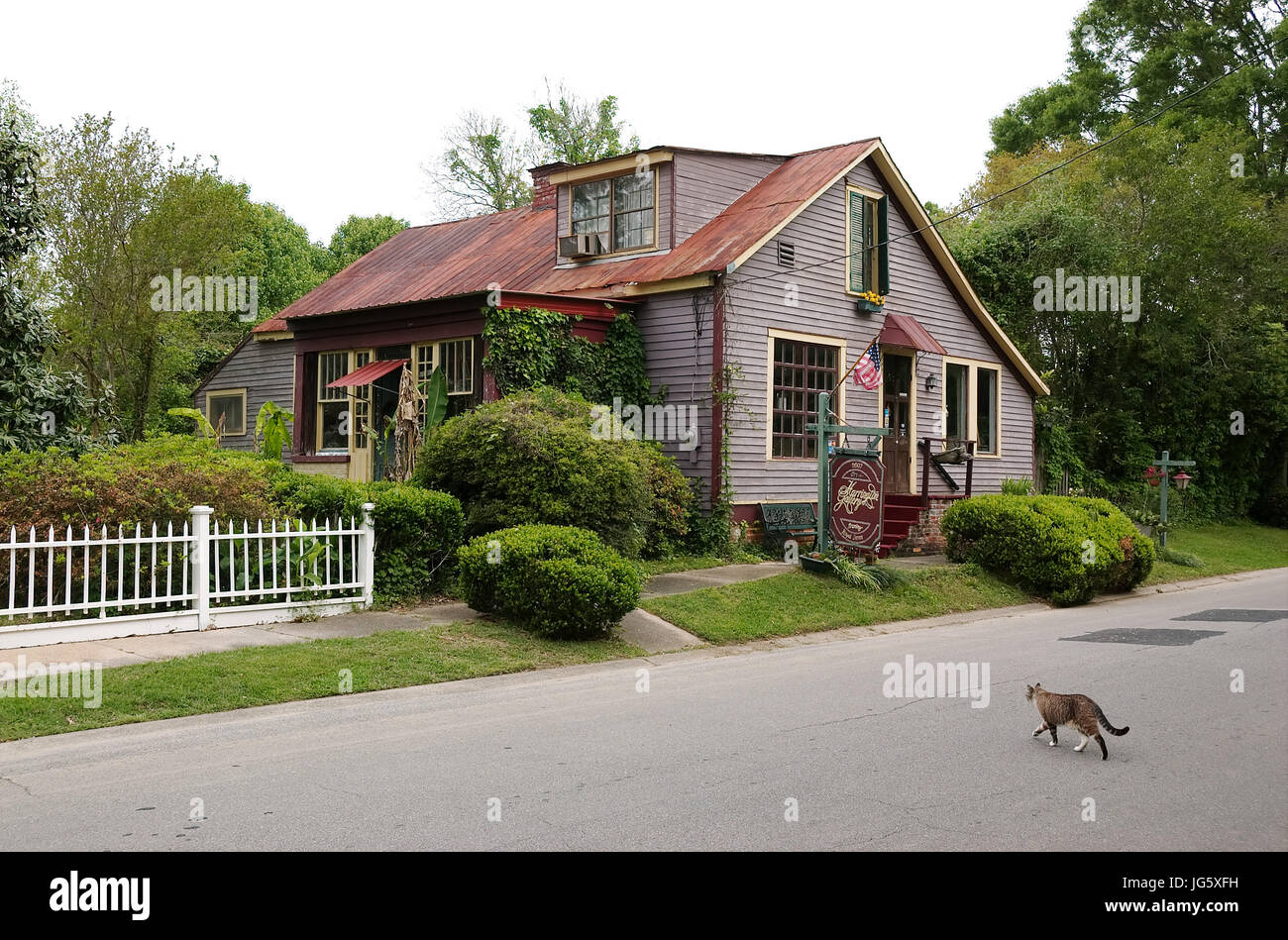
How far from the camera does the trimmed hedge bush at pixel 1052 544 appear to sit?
54.2 ft

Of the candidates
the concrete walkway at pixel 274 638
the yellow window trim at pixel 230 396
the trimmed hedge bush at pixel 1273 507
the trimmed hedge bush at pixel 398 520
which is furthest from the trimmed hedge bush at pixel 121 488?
the trimmed hedge bush at pixel 1273 507

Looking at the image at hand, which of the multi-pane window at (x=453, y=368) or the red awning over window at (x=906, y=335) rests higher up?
the red awning over window at (x=906, y=335)

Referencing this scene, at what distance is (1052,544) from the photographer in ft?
54.3

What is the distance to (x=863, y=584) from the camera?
15.5 meters

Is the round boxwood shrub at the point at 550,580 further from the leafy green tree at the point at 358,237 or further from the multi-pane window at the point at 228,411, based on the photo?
the leafy green tree at the point at 358,237

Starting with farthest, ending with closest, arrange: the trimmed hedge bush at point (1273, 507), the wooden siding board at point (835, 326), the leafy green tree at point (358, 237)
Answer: the leafy green tree at point (358, 237), the trimmed hedge bush at point (1273, 507), the wooden siding board at point (835, 326)

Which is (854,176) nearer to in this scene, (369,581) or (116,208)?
(369,581)

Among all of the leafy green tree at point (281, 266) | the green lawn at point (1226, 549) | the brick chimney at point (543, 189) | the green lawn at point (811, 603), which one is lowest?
the green lawn at point (1226, 549)

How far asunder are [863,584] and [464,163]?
3654cm

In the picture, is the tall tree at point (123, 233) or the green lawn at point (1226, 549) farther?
the tall tree at point (123, 233)

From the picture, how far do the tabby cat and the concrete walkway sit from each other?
194 inches

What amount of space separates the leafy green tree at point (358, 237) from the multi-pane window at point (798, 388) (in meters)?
34.7

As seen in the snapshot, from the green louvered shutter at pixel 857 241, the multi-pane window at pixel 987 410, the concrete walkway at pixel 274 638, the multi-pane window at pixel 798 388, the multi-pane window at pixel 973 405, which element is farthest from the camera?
the multi-pane window at pixel 987 410

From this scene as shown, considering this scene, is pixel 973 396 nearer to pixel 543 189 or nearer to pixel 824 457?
pixel 824 457
